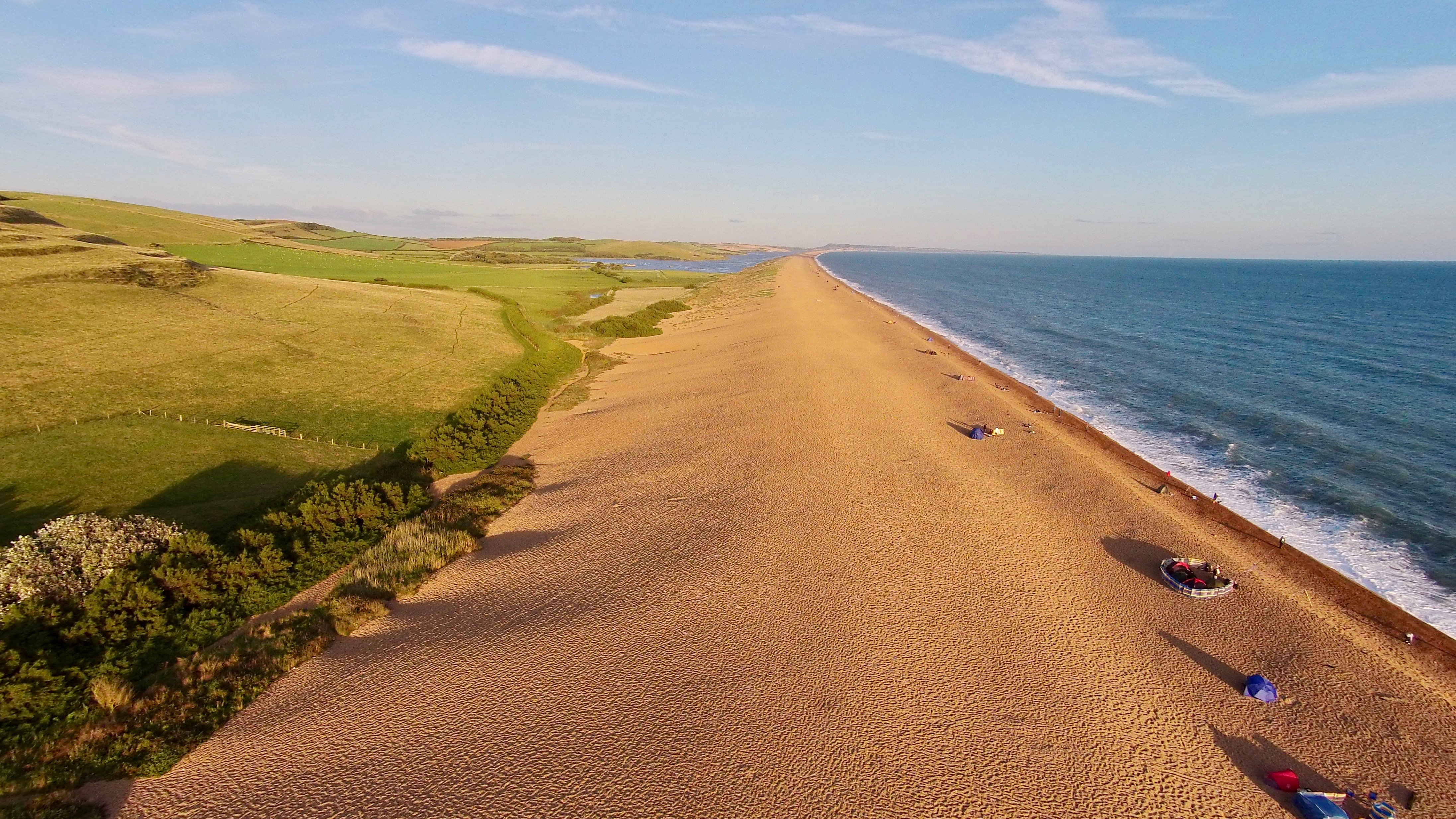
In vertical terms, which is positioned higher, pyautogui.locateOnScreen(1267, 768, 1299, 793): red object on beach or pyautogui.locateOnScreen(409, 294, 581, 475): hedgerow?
pyautogui.locateOnScreen(409, 294, 581, 475): hedgerow

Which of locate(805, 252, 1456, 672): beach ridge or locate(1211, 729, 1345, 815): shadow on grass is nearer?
locate(1211, 729, 1345, 815): shadow on grass

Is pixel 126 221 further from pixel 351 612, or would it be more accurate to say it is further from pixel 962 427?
pixel 962 427

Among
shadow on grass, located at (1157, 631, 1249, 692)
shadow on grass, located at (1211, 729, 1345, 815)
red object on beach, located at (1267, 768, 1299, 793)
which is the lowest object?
shadow on grass, located at (1211, 729, 1345, 815)

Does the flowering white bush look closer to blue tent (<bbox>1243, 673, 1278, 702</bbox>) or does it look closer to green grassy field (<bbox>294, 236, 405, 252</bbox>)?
blue tent (<bbox>1243, 673, 1278, 702</bbox>)

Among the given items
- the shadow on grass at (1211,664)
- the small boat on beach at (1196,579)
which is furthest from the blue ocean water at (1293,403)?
the shadow on grass at (1211,664)

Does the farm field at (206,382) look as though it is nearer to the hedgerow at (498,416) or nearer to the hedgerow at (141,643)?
the hedgerow at (498,416)

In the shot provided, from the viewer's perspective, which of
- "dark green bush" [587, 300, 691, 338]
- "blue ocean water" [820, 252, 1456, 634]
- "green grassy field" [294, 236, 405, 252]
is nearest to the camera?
"blue ocean water" [820, 252, 1456, 634]

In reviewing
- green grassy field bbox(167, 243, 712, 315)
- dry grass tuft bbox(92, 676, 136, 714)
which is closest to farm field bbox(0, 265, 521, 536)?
dry grass tuft bbox(92, 676, 136, 714)
